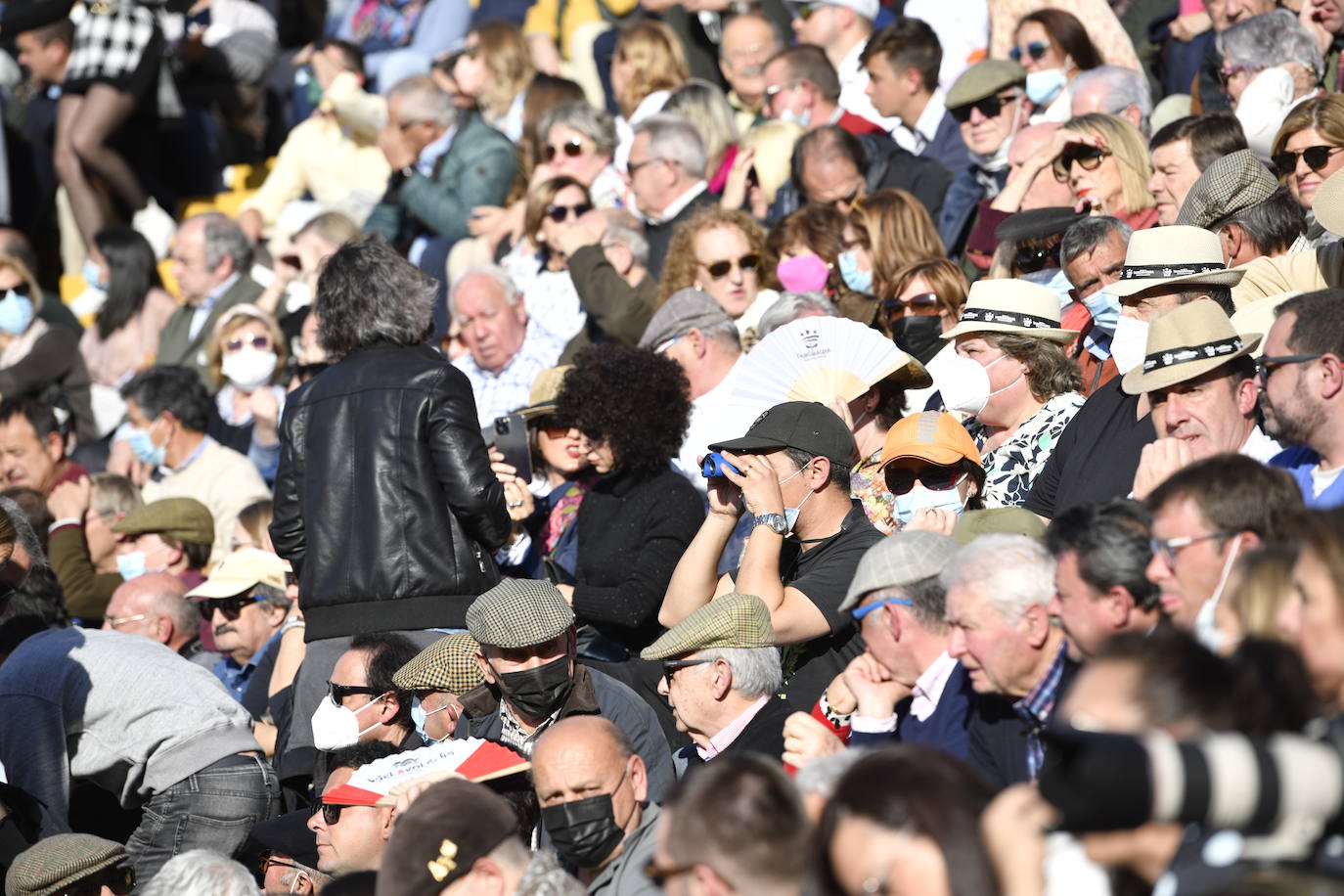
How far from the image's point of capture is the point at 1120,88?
27.7ft

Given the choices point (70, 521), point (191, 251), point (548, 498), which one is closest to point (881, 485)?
point (548, 498)

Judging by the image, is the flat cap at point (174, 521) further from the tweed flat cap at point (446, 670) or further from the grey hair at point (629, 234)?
the tweed flat cap at point (446, 670)

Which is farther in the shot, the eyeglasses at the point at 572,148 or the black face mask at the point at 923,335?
the eyeglasses at the point at 572,148

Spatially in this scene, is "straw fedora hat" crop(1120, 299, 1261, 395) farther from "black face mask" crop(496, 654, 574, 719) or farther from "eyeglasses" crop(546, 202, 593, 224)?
"eyeglasses" crop(546, 202, 593, 224)

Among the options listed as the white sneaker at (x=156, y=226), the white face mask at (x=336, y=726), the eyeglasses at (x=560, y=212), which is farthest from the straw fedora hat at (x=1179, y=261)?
the white sneaker at (x=156, y=226)

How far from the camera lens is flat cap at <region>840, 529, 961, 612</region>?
4.82 m

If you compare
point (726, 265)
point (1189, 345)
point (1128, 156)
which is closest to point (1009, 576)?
point (1189, 345)

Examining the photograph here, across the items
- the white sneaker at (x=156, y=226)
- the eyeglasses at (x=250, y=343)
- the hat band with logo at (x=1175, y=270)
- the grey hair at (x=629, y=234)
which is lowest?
the white sneaker at (x=156, y=226)

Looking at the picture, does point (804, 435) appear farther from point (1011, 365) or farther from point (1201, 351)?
point (1201, 351)

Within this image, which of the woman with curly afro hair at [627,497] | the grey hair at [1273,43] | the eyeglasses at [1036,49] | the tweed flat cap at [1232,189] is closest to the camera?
the woman with curly afro hair at [627,497]

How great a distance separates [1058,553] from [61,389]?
8843mm

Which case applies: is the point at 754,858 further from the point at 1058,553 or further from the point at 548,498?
the point at 548,498

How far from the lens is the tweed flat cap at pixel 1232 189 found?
21.8ft

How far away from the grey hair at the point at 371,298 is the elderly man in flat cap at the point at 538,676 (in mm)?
1166
